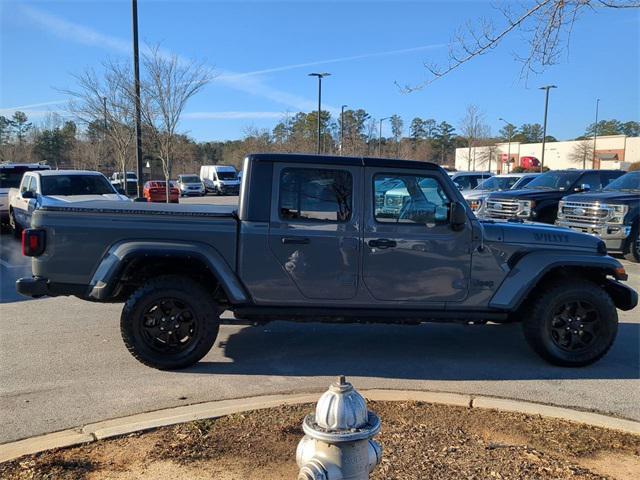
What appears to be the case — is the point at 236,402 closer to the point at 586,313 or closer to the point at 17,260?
the point at 586,313

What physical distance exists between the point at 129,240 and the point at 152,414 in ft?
5.19

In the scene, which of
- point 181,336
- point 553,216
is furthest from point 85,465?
point 553,216

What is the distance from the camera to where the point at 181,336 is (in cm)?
506

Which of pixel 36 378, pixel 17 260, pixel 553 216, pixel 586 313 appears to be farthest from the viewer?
pixel 553 216

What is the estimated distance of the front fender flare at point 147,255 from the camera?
4859mm

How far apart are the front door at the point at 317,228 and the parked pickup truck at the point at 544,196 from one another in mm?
10667

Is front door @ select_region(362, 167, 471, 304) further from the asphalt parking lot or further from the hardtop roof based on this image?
the asphalt parking lot

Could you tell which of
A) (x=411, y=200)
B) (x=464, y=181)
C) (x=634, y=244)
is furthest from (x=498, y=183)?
(x=411, y=200)

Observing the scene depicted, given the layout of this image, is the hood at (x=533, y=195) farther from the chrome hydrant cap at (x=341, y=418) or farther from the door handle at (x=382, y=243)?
the chrome hydrant cap at (x=341, y=418)

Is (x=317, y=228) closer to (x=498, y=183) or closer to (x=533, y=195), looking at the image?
(x=533, y=195)

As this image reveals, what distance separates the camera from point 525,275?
5.16 m

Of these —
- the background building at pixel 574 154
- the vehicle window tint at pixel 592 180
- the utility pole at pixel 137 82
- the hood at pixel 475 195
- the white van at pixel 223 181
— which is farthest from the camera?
the background building at pixel 574 154

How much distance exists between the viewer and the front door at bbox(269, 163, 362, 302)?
498 cm

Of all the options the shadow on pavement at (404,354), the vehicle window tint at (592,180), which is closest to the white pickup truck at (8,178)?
the shadow on pavement at (404,354)
